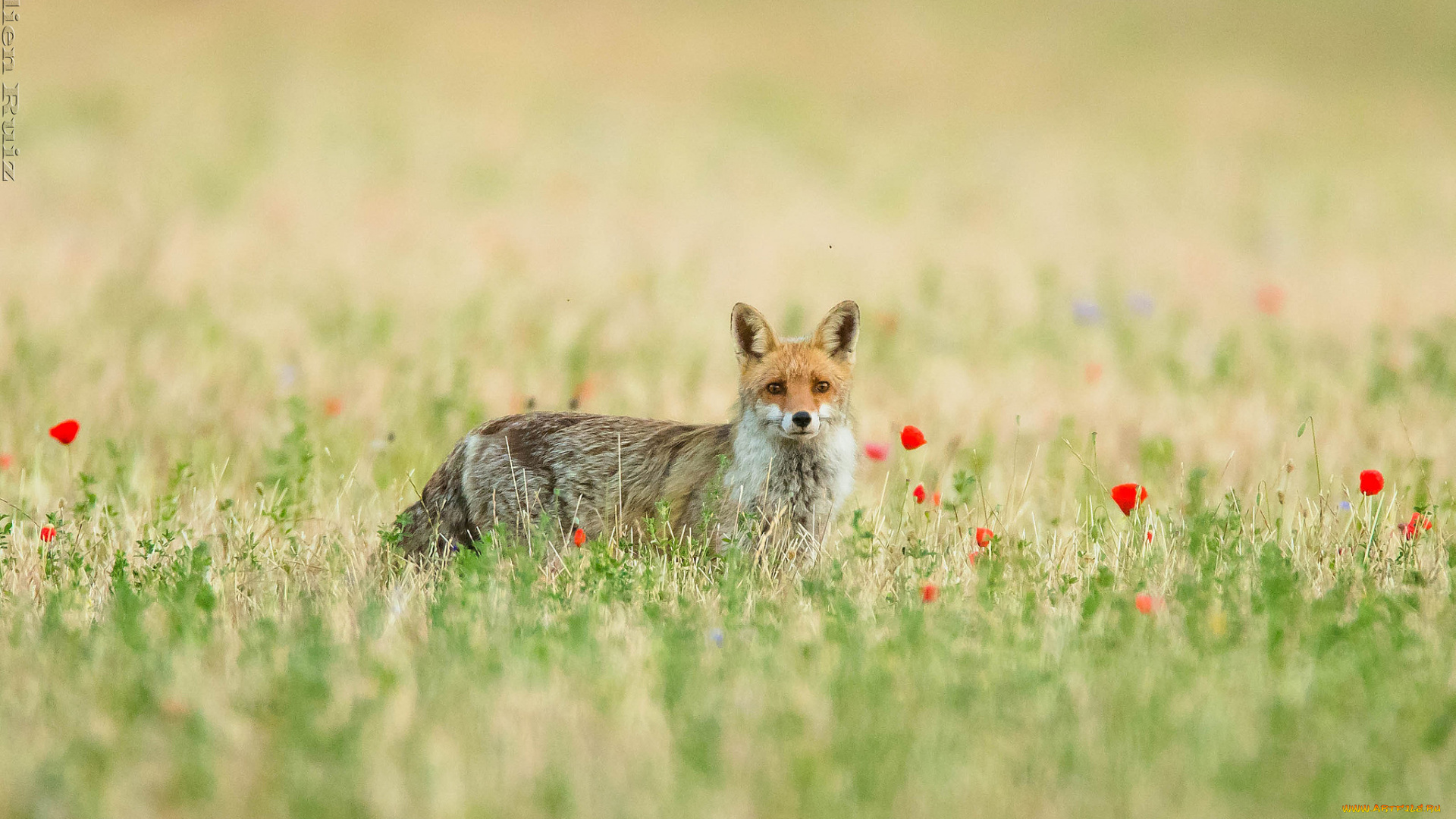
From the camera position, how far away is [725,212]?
20672 millimetres

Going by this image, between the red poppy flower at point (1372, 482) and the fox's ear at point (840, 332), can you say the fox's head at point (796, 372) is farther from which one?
the red poppy flower at point (1372, 482)

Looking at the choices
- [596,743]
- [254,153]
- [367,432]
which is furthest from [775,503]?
[254,153]

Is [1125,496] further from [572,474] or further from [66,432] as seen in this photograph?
[66,432]

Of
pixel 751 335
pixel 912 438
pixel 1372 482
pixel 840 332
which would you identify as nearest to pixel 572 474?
pixel 751 335

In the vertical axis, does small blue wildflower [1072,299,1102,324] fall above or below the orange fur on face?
above

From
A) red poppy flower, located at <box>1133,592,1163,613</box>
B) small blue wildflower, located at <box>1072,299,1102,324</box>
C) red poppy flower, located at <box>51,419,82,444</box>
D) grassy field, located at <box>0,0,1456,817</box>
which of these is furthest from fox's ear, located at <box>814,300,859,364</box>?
small blue wildflower, located at <box>1072,299,1102,324</box>

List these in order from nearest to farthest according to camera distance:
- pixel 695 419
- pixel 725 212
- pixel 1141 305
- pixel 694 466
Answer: pixel 694 466, pixel 695 419, pixel 1141 305, pixel 725 212

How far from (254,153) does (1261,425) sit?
18.0 m

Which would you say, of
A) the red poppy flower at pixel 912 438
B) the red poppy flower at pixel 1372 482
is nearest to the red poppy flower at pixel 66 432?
the red poppy flower at pixel 912 438

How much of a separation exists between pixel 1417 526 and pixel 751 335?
10.7 feet

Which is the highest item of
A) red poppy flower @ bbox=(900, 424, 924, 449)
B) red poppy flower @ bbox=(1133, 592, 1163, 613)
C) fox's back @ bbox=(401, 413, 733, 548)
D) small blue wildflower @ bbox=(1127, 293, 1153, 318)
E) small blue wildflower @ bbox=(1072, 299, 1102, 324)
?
small blue wildflower @ bbox=(1127, 293, 1153, 318)

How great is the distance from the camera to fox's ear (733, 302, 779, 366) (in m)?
6.70

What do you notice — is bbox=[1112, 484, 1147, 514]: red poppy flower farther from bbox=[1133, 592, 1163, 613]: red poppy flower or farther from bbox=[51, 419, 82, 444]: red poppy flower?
bbox=[51, 419, 82, 444]: red poppy flower

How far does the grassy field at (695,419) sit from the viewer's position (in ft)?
12.6
